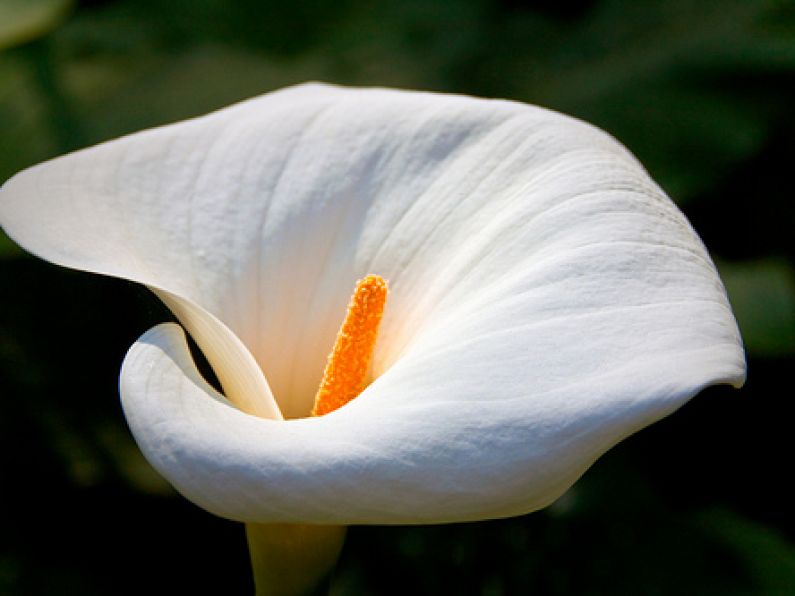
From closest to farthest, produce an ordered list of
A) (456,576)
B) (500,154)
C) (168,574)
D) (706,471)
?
(500,154)
(456,576)
(168,574)
(706,471)

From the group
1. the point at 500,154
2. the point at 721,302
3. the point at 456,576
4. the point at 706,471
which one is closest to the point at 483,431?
the point at 721,302

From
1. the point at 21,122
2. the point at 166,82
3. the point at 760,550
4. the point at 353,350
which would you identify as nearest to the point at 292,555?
the point at 353,350

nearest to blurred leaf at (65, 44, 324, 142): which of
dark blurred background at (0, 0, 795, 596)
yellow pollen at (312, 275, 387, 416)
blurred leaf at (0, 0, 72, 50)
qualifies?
dark blurred background at (0, 0, 795, 596)

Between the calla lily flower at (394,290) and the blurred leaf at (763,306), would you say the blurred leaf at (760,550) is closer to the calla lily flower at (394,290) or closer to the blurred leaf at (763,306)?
the blurred leaf at (763,306)

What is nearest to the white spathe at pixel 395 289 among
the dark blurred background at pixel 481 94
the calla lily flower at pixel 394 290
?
the calla lily flower at pixel 394 290

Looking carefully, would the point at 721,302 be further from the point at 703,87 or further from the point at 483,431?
the point at 703,87

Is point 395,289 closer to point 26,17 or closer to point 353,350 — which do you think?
point 353,350
